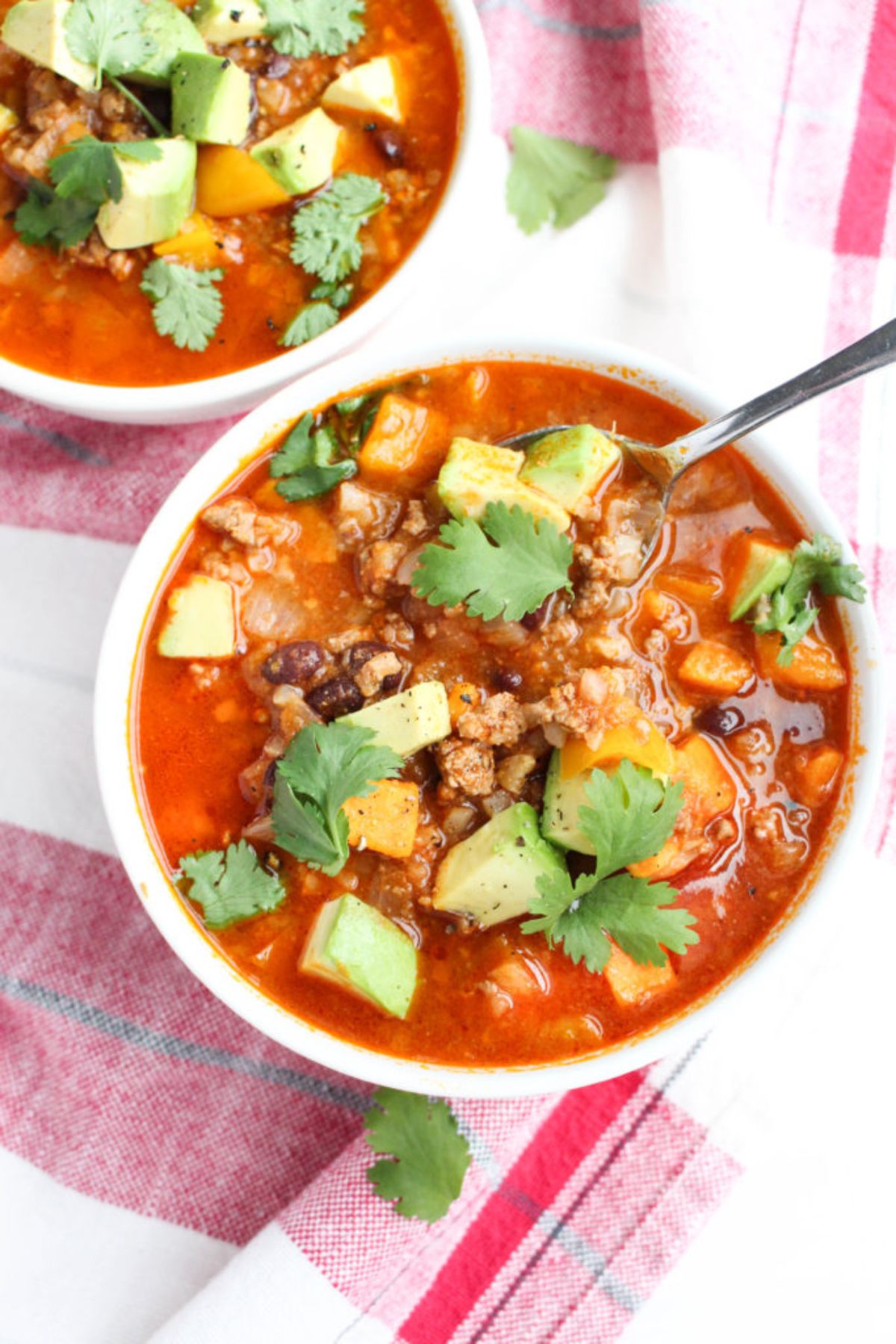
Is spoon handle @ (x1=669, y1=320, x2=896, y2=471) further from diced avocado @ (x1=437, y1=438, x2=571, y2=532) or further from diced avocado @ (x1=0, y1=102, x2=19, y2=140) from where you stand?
diced avocado @ (x1=0, y1=102, x2=19, y2=140)

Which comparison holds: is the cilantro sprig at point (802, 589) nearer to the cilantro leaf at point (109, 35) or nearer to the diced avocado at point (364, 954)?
the diced avocado at point (364, 954)

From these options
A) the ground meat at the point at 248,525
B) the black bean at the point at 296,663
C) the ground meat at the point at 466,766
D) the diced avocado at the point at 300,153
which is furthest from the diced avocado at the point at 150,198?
the ground meat at the point at 466,766

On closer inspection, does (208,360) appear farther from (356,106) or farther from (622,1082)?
(622,1082)

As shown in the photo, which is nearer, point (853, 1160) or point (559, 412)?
point (559, 412)

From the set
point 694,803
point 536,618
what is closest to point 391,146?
point 536,618

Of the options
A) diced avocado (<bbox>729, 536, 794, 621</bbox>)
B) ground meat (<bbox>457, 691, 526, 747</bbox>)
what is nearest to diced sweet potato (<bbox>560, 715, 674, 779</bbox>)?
ground meat (<bbox>457, 691, 526, 747</bbox>)

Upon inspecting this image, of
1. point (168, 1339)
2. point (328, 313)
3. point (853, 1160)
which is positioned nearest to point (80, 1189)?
point (168, 1339)

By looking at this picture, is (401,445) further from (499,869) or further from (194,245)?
(499,869)
